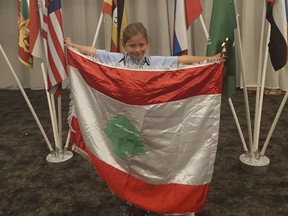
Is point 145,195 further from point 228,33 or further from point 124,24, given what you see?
point 124,24

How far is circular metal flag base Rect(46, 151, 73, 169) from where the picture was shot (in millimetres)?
2465

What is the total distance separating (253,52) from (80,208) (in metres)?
2.61

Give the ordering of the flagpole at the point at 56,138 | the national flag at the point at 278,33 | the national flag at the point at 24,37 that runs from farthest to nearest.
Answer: the flagpole at the point at 56,138
the national flag at the point at 24,37
the national flag at the point at 278,33

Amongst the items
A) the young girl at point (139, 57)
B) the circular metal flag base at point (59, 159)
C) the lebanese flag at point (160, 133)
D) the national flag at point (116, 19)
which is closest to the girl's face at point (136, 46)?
the young girl at point (139, 57)

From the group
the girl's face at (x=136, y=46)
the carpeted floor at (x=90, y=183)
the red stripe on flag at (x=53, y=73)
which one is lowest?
the carpeted floor at (x=90, y=183)

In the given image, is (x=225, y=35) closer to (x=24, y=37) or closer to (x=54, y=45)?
(x=54, y=45)

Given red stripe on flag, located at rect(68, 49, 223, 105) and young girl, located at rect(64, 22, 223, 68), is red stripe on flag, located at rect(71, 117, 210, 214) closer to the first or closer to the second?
red stripe on flag, located at rect(68, 49, 223, 105)

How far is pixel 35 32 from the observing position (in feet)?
7.12

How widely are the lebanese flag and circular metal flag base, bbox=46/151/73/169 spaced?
2.77 feet

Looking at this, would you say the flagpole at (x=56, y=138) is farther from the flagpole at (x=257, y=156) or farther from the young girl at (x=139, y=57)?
the flagpole at (x=257, y=156)

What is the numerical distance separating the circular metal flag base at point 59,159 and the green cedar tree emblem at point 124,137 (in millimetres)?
905

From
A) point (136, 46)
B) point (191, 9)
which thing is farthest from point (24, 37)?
point (191, 9)

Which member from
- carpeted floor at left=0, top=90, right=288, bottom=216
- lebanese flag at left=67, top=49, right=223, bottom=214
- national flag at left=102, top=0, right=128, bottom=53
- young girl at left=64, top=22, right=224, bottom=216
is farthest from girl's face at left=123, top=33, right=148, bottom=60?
carpeted floor at left=0, top=90, right=288, bottom=216

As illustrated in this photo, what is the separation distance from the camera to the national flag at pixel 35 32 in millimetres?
2133
